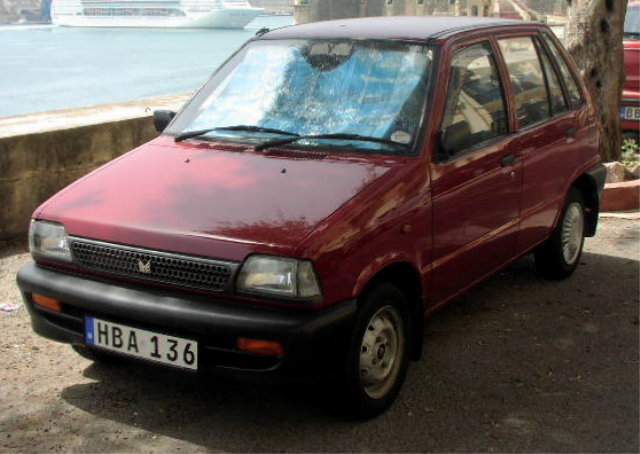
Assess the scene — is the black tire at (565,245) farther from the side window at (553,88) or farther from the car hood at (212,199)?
the car hood at (212,199)

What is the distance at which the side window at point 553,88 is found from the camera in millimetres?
5180

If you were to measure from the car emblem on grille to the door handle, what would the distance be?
1981 millimetres

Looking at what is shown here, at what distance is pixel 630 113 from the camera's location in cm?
1018

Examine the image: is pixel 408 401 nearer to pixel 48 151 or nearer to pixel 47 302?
pixel 47 302

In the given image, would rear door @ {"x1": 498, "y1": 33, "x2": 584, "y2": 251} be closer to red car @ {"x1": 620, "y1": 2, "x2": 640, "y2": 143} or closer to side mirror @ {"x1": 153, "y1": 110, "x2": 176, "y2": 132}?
side mirror @ {"x1": 153, "y1": 110, "x2": 176, "y2": 132}

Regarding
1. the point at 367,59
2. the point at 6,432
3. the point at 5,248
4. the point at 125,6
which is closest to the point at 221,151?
the point at 367,59

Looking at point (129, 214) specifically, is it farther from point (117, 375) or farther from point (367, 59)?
point (367, 59)

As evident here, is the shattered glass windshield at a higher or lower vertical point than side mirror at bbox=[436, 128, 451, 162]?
higher

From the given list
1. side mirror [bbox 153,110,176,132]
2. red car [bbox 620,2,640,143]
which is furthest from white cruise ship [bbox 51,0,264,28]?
side mirror [bbox 153,110,176,132]

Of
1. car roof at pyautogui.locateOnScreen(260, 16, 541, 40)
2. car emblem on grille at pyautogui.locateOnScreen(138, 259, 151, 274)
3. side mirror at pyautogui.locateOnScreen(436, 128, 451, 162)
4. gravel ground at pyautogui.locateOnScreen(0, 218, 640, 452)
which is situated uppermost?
car roof at pyautogui.locateOnScreen(260, 16, 541, 40)

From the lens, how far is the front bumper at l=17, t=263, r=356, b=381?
3084 millimetres

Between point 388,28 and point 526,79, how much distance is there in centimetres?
95

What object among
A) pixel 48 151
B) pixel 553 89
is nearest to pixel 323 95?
pixel 553 89

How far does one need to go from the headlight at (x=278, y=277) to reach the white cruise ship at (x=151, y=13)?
6530 cm
